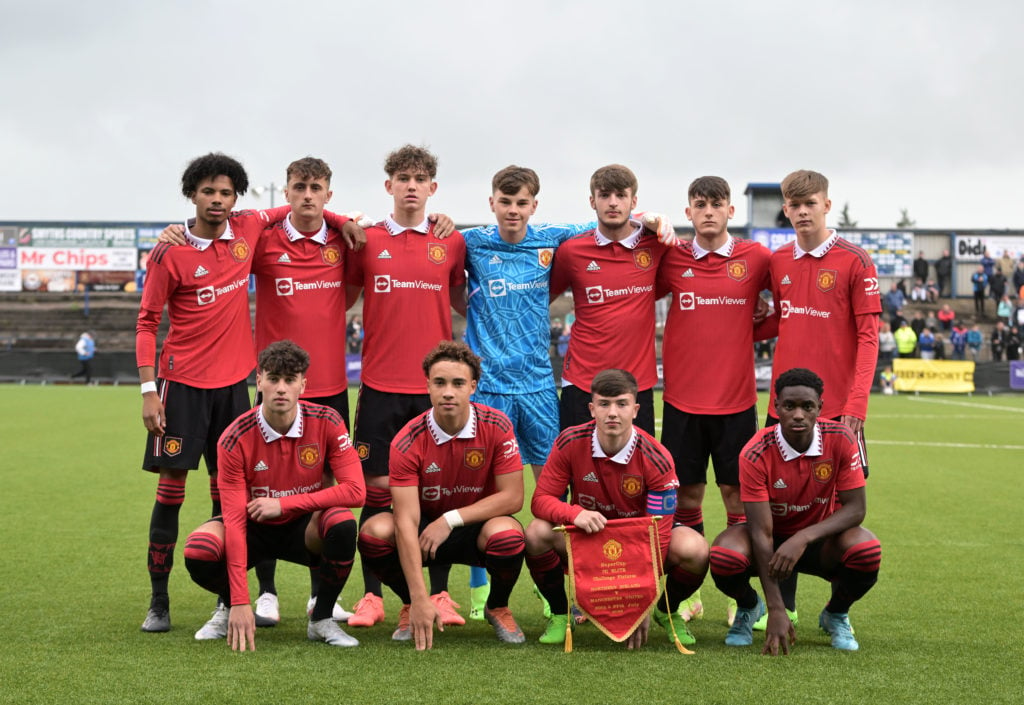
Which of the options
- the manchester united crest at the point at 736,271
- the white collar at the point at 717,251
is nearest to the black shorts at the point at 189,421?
the white collar at the point at 717,251

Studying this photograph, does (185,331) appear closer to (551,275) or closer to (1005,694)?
(551,275)

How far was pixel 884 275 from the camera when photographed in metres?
33.2

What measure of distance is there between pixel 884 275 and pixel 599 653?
31522 mm

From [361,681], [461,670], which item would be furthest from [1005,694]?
[361,681]

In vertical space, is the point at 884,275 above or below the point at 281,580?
above

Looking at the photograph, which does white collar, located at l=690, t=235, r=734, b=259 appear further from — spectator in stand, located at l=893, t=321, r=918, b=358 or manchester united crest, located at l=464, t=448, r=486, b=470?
A: spectator in stand, located at l=893, t=321, r=918, b=358

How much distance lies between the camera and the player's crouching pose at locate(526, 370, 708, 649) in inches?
172

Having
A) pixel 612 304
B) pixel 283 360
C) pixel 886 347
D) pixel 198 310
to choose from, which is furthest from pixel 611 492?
pixel 886 347

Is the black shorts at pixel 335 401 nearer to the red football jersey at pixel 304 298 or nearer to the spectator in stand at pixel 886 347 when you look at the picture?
the red football jersey at pixel 304 298

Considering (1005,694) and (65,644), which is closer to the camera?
(1005,694)

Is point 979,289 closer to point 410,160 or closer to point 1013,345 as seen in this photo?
point 1013,345

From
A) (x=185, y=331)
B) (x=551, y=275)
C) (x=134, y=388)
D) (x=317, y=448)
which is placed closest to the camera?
(x=317, y=448)

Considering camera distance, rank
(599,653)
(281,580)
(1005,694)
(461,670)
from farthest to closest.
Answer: (281,580) → (599,653) → (461,670) → (1005,694)

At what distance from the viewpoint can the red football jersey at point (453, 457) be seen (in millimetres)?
4492
